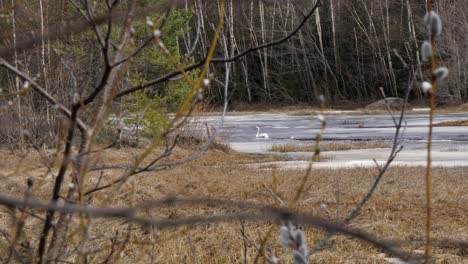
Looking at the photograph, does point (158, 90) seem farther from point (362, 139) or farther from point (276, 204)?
point (276, 204)

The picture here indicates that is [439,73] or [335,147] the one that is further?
[335,147]

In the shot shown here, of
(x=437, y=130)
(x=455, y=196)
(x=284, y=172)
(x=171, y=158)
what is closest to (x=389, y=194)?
(x=455, y=196)

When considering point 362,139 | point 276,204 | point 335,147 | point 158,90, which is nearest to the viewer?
point 276,204

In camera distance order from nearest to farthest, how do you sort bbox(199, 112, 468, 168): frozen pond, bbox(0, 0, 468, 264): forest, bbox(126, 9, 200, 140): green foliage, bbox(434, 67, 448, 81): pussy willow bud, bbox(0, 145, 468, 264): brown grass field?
bbox(434, 67, 448, 81): pussy willow bud
bbox(0, 0, 468, 264): forest
bbox(0, 145, 468, 264): brown grass field
bbox(199, 112, 468, 168): frozen pond
bbox(126, 9, 200, 140): green foliage

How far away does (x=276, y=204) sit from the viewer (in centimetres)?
465

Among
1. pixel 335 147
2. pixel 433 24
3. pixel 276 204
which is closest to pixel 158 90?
pixel 335 147

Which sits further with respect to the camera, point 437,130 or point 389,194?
point 437,130

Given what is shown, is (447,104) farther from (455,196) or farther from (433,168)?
(455,196)

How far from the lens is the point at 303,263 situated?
1.24 meters

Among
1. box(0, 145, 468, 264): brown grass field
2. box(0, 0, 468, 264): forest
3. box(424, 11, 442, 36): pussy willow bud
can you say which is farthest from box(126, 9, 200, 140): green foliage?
box(424, 11, 442, 36): pussy willow bud

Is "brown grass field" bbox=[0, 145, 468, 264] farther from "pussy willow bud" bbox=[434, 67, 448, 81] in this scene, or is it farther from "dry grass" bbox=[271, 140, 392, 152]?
"dry grass" bbox=[271, 140, 392, 152]

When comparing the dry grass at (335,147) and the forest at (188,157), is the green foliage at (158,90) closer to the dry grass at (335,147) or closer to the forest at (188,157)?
the forest at (188,157)

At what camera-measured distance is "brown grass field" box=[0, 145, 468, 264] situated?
5668 mm

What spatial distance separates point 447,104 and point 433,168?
26.6 meters
